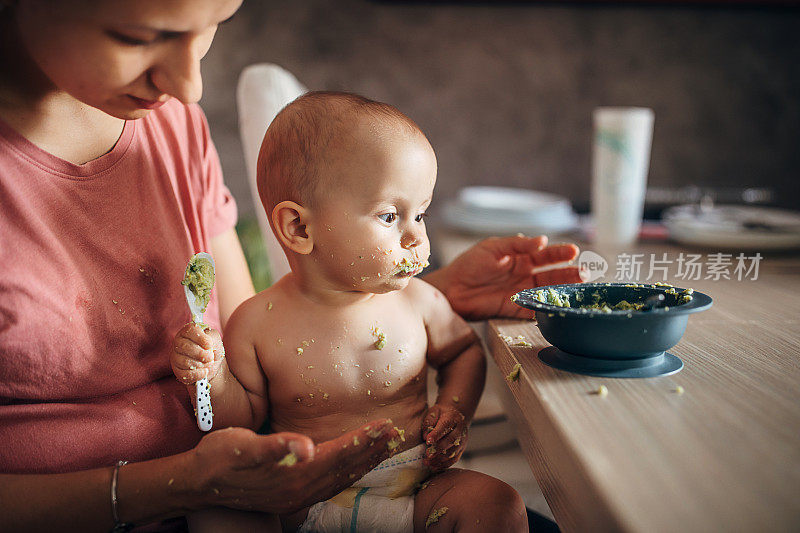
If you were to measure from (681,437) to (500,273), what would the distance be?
54 centimetres

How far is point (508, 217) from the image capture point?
1.81m

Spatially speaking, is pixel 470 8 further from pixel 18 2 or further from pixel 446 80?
pixel 18 2

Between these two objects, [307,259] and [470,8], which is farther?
[470,8]

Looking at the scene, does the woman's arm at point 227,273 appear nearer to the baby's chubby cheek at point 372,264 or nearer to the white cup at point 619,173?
the baby's chubby cheek at point 372,264

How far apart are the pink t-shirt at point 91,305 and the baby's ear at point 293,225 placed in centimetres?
16

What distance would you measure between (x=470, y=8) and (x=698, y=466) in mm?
2162

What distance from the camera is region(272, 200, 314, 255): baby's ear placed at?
2.93 ft

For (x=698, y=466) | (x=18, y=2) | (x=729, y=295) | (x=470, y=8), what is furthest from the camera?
(x=470, y=8)

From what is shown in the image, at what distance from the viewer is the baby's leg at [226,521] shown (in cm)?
79

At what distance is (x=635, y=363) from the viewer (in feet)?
2.40

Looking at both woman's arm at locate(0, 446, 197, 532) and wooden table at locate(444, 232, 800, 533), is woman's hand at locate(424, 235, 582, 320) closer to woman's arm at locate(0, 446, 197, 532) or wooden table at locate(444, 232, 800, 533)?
wooden table at locate(444, 232, 800, 533)

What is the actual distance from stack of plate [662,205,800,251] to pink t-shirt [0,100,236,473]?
3.91ft

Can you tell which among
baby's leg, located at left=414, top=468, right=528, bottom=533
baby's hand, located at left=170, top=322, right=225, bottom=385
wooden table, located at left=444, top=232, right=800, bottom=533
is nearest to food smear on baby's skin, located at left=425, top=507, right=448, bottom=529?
baby's leg, located at left=414, top=468, right=528, bottom=533

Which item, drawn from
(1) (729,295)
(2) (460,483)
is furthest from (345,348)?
(1) (729,295)
